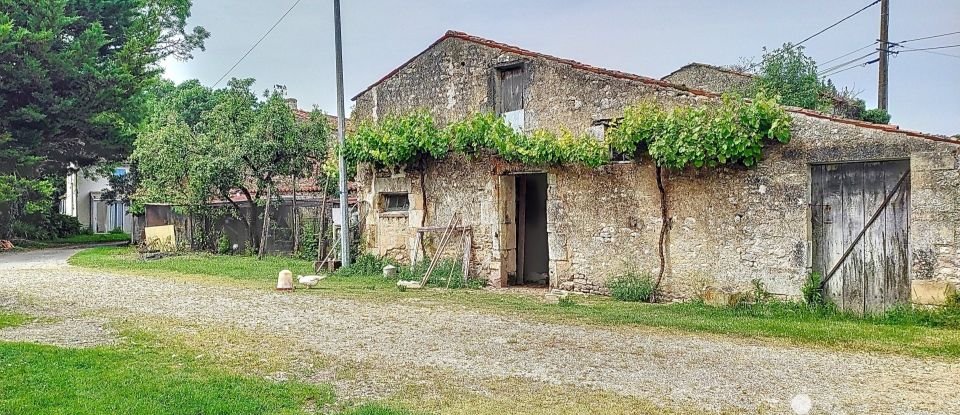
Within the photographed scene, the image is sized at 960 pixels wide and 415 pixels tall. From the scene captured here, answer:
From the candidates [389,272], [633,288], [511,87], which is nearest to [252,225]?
[389,272]

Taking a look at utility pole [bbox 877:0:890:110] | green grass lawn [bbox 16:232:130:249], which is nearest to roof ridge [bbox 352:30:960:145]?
utility pole [bbox 877:0:890:110]

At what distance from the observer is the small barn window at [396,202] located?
14.8 m

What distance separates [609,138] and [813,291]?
3.59 meters

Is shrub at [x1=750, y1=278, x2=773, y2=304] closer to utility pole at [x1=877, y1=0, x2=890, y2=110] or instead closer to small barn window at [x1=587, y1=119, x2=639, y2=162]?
small barn window at [x1=587, y1=119, x2=639, y2=162]

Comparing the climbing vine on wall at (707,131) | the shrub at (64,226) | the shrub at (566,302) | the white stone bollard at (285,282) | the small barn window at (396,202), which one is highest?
the climbing vine on wall at (707,131)

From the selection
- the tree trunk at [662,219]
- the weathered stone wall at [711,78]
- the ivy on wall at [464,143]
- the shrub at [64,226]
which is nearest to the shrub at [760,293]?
the tree trunk at [662,219]

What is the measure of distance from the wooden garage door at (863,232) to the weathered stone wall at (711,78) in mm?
8736

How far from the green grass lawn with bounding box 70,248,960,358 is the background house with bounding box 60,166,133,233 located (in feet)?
81.6

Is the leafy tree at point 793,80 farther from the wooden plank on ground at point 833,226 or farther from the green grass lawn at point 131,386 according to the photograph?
the green grass lawn at point 131,386

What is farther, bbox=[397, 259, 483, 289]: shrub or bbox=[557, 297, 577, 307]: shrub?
bbox=[397, 259, 483, 289]: shrub

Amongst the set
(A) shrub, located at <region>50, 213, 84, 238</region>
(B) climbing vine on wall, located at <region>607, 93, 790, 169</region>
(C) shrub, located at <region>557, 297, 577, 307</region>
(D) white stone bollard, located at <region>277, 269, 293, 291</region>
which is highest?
(B) climbing vine on wall, located at <region>607, 93, 790, 169</region>

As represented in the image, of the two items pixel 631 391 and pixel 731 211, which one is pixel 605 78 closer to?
pixel 731 211

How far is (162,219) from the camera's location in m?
21.4

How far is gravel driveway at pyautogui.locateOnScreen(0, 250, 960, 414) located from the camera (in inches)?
228
